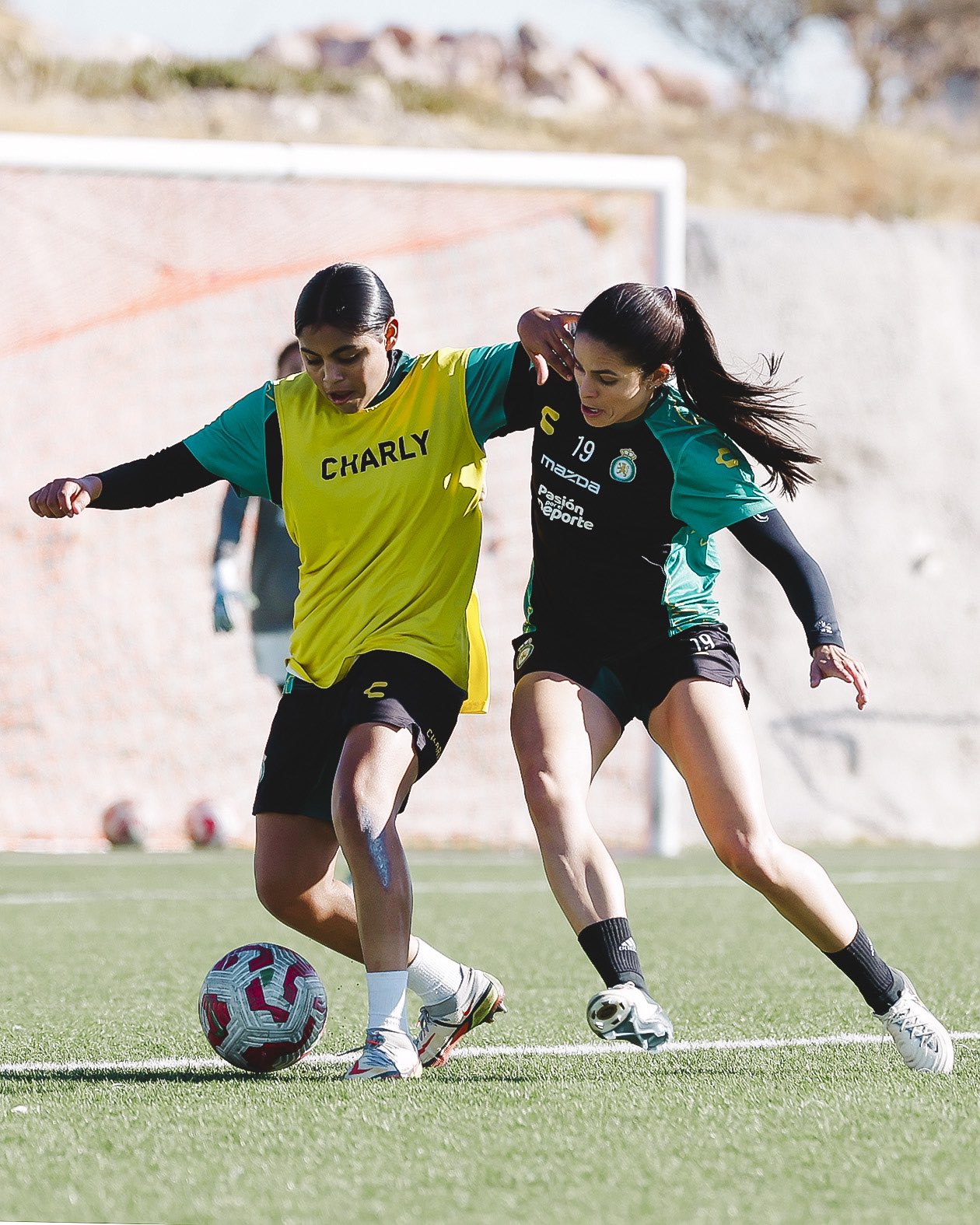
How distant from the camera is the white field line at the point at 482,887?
7758mm

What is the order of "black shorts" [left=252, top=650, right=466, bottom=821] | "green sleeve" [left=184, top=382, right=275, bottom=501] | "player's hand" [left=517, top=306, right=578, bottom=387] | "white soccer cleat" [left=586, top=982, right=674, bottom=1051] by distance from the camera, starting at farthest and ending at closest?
A: "green sleeve" [left=184, top=382, right=275, bottom=501] < "player's hand" [left=517, top=306, right=578, bottom=387] < "black shorts" [left=252, top=650, right=466, bottom=821] < "white soccer cleat" [left=586, top=982, right=674, bottom=1051]

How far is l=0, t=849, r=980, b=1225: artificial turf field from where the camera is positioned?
270 cm

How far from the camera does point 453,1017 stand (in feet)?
13.2

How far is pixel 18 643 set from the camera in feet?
35.8

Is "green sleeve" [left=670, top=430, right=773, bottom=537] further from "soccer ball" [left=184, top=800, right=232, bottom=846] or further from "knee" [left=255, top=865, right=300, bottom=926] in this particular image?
"soccer ball" [left=184, top=800, right=232, bottom=846]

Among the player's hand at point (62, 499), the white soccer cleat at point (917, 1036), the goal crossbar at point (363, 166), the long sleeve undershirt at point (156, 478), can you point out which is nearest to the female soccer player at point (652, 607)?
the white soccer cleat at point (917, 1036)

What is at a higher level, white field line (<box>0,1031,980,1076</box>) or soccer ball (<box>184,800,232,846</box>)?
white field line (<box>0,1031,980,1076</box>)

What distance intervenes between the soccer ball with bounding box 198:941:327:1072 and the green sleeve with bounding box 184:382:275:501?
1105mm

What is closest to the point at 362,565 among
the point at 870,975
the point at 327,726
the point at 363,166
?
the point at 327,726

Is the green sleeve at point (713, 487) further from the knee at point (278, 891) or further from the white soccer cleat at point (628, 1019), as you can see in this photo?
the knee at point (278, 891)

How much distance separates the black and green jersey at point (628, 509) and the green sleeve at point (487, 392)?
3 centimetres

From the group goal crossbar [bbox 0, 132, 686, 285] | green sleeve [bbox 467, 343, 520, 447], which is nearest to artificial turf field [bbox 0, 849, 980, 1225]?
green sleeve [bbox 467, 343, 520, 447]

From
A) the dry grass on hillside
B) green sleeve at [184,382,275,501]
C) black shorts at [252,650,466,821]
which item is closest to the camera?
black shorts at [252,650,466,821]

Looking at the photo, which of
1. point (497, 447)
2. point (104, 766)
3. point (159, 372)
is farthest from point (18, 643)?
point (497, 447)
